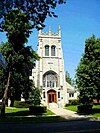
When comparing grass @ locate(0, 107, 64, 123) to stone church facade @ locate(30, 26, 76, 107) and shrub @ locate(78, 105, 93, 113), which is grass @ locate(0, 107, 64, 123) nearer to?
shrub @ locate(78, 105, 93, 113)

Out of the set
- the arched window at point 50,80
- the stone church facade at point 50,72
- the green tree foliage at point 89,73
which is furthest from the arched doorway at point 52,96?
the green tree foliage at point 89,73

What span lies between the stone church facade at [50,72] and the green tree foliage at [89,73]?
2845 centimetres

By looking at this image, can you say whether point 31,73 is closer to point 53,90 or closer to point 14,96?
point 53,90

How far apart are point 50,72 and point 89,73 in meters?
32.8

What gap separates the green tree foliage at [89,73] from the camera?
92.4ft

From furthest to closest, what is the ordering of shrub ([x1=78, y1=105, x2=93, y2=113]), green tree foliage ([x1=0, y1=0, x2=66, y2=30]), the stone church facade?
the stone church facade → shrub ([x1=78, y1=105, x2=93, y2=113]) → green tree foliage ([x1=0, y1=0, x2=66, y2=30])

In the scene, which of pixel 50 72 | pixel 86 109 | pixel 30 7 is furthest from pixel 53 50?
pixel 30 7

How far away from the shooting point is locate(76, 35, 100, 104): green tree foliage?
2817 centimetres

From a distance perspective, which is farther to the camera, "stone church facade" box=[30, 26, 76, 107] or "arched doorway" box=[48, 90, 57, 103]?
"arched doorway" box=[48, 90, 57, 103]

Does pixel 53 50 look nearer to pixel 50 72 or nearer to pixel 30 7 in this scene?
pixel 50 72

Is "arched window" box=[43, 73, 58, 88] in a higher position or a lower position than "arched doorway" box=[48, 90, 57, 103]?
higher

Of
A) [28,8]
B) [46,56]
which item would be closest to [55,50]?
[46,56]

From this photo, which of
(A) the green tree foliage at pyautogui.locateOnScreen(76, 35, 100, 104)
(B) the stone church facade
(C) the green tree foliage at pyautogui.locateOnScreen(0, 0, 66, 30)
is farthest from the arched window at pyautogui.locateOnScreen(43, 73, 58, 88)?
(C) the green tree foliage at pyautogui.locateOnScreen(0, 0, 66, 30)

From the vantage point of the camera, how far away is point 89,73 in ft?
94.9
